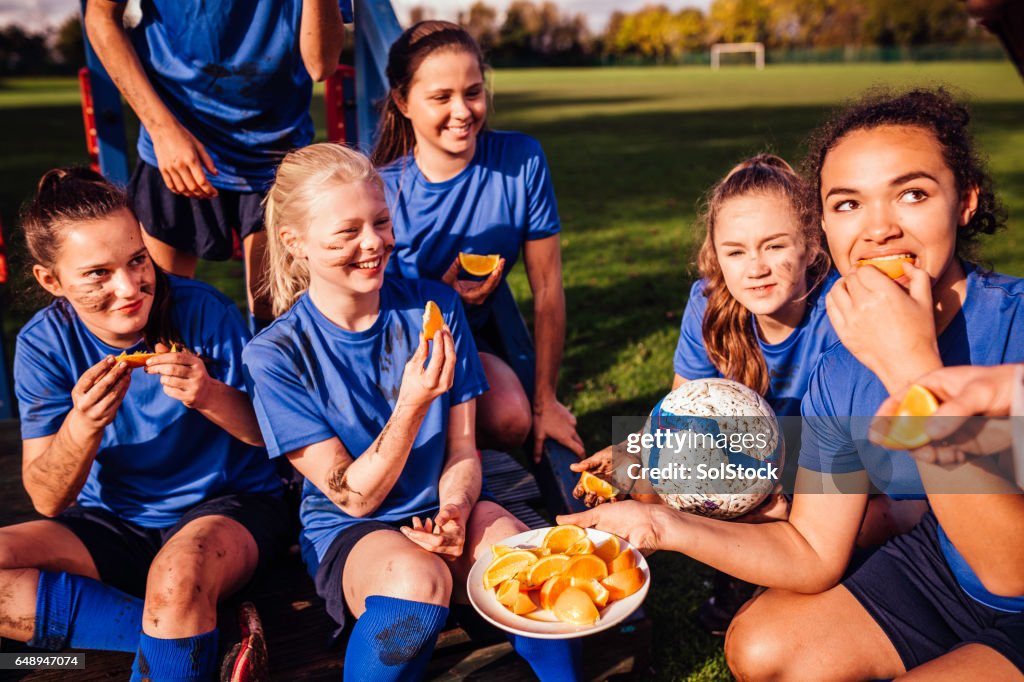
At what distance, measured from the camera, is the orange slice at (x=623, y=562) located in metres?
2.38

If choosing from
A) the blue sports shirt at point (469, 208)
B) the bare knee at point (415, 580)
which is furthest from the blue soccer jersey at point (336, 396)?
the blue sports shirt at point (469, 208)

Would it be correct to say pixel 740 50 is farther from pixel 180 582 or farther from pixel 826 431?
pixel 180 582

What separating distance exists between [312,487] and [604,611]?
3.88 feet

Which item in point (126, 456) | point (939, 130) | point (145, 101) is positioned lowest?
point (126, 456)

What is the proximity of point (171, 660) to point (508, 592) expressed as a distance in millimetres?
1031

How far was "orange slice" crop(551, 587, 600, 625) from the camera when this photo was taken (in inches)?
88.0

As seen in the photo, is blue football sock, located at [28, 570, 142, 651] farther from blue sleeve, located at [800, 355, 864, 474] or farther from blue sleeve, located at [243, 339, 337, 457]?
blue sleeve, located at [800, 355, 864, 474]

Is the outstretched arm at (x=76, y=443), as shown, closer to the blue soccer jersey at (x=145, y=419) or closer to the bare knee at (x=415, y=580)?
the blue soccer jersey at (x=145, y=419)

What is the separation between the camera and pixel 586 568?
234cm

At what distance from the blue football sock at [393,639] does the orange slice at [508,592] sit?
248 millimetres

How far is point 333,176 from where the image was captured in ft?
9.54

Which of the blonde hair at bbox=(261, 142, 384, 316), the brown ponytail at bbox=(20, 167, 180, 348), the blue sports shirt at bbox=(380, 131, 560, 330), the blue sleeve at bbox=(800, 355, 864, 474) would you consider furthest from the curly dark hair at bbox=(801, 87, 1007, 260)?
the brown ponytail at bbox=(20, 167, 180, 348)

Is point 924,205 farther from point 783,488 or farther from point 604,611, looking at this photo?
point 604,611

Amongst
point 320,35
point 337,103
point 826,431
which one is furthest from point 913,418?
point 337,103
